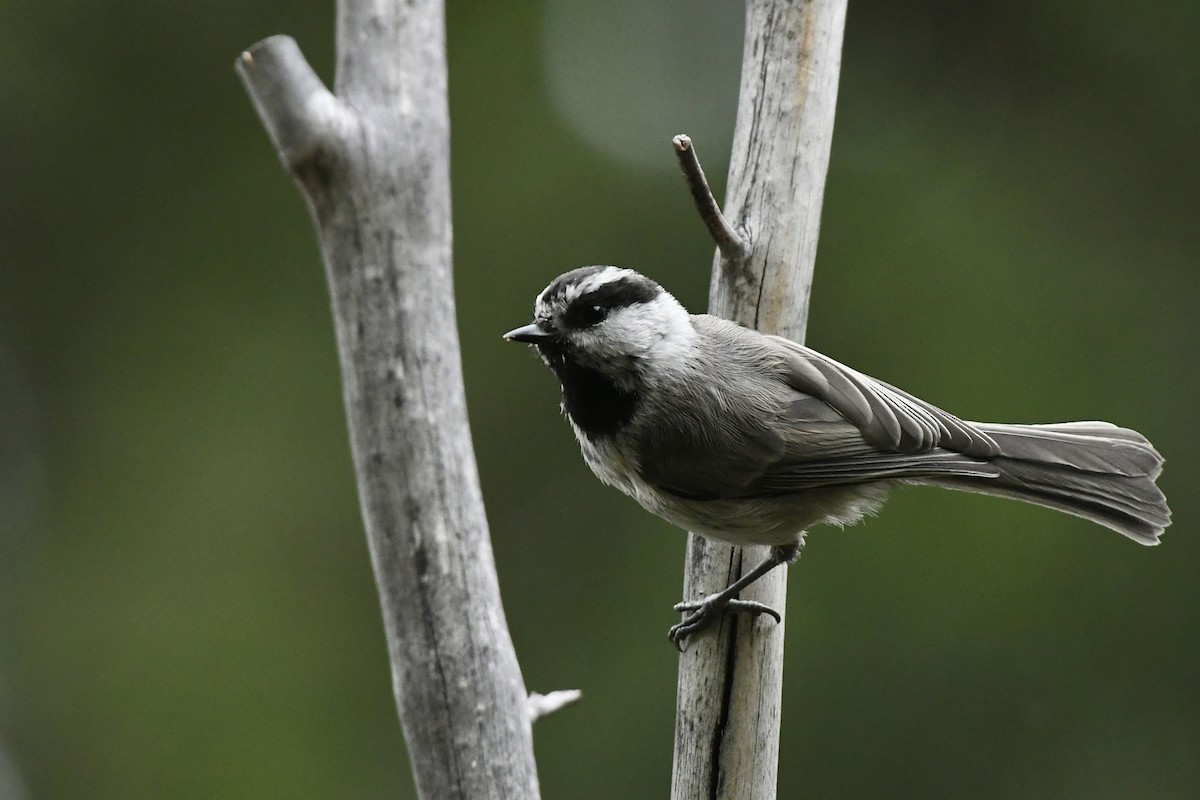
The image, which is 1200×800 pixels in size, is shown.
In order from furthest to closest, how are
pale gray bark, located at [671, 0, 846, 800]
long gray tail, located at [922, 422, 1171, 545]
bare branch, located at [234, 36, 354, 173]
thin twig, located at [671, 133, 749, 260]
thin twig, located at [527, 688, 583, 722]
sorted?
1. long gray tail, located at [922, 422, 1171, 545]
2. pale gray bark, located at [671, 0, 846, 800]
3. thin twig, located at [671, 133, 749, 260]
4. thin twig, located at [527, 688, 583, 722]
5. bare branch, located at [234, 36, 354, 173]

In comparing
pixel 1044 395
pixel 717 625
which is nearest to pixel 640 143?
pixel 1044 395

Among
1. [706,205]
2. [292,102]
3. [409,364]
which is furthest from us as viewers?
[706,205]

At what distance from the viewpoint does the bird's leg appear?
9.37 feet

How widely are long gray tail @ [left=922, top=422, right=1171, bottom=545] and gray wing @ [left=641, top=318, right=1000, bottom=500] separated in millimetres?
77

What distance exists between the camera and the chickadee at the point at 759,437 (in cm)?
288

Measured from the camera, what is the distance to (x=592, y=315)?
2.89 meters

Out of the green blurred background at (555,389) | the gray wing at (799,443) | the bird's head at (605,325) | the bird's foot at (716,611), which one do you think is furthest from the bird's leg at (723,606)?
the green blurred background at (555,389)

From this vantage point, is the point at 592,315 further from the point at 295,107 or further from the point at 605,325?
the point at 295,107

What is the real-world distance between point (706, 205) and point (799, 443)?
671 millimetres

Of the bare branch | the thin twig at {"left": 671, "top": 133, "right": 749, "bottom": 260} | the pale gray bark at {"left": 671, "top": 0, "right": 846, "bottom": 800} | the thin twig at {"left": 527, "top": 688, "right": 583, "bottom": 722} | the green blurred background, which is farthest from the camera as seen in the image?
the green blurred background

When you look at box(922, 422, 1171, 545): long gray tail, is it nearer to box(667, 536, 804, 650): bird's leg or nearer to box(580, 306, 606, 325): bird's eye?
box(667, 536, 804, 650): bird's leg

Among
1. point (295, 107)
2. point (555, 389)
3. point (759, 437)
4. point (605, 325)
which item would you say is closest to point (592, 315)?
point (605, 325)

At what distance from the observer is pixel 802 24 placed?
114 inches

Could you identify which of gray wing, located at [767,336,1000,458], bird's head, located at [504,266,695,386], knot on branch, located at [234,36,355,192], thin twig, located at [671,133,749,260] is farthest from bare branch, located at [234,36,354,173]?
gray wing, located at [767,336,1000,458]
